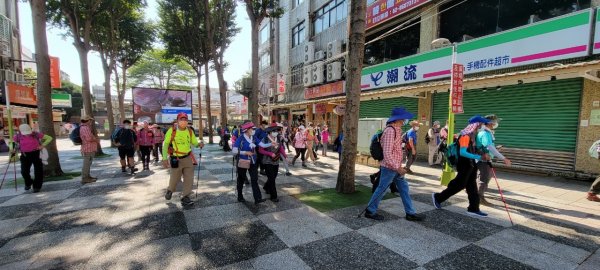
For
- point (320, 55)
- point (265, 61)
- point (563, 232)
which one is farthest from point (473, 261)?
point (265, 61)

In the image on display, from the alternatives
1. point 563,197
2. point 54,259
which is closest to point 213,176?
point 54,259

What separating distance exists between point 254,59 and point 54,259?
9.96 metres

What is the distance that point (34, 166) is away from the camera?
6203 millimetres

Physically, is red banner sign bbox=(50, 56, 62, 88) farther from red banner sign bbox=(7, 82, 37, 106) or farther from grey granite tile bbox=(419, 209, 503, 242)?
grey granite tile bbox=(419, 209, 503, 242)

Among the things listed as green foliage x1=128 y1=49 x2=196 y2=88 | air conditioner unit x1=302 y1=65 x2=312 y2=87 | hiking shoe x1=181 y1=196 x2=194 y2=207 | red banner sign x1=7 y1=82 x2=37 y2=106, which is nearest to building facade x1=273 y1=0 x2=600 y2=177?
air conditioner unit x1=302 y1=65 x2=312 y2=87

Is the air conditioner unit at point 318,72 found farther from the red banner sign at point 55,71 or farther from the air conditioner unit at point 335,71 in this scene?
the red banner sign at point 55,71

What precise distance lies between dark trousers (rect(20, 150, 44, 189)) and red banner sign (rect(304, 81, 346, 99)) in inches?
518

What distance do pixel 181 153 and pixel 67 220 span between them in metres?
1.99

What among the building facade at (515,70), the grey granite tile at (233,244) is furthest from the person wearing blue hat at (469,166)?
the building facade at (515,70)

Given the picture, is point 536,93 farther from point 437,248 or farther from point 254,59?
point 254,59

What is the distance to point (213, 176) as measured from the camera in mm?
8008

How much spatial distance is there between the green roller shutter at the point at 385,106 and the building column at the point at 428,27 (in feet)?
7.56

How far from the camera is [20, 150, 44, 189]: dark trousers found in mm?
6137

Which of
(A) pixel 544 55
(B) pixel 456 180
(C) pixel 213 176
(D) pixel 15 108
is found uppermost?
(A) pixel 544 55
